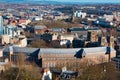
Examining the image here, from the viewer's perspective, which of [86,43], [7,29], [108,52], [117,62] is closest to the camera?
[117,62]

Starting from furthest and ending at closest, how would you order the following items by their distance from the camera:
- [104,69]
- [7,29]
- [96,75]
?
[7,29]
[104,69]
[96,75]

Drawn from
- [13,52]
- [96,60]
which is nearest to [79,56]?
[96,60]

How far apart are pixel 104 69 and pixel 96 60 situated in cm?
677

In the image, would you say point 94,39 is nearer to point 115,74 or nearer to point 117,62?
point 117,62

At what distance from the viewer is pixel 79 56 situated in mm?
→ 28375

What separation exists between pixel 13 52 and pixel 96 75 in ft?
34.9

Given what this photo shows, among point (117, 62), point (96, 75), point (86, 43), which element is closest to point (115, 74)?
point (96, 75)

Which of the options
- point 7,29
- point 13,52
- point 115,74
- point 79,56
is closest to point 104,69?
point 115,74

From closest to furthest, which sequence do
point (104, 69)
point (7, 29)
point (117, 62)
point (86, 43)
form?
point (104, 69)
point (117, 62)
point (86, 43)
point (7, 29)

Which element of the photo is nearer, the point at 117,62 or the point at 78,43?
the point at 117,62

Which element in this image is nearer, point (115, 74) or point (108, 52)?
point (115, 74)

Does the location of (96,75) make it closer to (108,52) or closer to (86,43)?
(108,52)

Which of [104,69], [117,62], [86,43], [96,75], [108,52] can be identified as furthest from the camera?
[86,43]

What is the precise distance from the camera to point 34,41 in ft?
115
